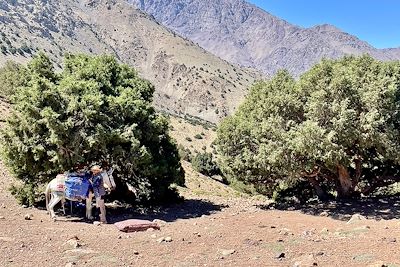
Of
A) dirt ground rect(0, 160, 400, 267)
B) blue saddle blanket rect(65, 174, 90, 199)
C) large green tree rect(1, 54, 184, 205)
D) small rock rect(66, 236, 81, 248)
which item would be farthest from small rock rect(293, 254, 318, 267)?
large green tree rect(1, 54, 184, 205)

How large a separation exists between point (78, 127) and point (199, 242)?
23.4 ft

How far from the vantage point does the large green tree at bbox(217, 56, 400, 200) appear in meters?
17.2

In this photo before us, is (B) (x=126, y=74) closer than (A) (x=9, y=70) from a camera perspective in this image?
Yes

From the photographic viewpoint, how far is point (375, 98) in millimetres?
17281

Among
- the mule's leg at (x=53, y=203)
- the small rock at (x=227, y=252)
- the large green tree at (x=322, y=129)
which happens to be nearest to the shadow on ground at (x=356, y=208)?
the large green tree at (x=322, y=129)

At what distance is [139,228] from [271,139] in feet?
24.4

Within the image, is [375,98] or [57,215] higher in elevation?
[375,98]

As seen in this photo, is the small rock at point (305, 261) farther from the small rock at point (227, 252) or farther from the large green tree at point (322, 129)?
the large green tree at point (322, 129)

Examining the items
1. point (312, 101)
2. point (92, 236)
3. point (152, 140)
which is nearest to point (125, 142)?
point (152, 140)

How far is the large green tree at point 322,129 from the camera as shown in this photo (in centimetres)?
1723

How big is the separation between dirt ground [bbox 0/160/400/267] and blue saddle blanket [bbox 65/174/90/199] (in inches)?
34.6

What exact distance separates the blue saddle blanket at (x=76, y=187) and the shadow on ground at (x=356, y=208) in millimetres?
8677

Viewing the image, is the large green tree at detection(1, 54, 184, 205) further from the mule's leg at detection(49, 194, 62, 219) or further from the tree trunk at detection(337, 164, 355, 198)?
the tree trunk at detection(337, 164, 355, 198)

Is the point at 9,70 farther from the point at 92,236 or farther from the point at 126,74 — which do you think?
the point at 92,236
